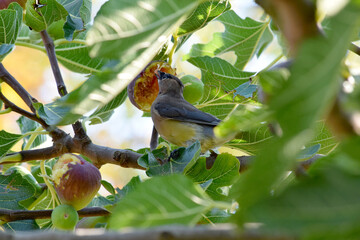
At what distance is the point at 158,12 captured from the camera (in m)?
0.54

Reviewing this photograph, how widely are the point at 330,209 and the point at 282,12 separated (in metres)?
0.15

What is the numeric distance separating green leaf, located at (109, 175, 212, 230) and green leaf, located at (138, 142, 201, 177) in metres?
0.65

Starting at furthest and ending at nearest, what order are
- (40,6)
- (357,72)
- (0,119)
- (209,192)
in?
(0,119) → (40,6) → (209,192) → (357,72)

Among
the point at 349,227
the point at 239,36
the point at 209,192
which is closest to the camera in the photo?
the point at 349,227

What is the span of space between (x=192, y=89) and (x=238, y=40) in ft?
1.40

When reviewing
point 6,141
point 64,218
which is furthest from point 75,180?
point 6,141

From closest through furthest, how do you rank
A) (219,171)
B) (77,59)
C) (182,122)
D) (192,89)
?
(219,171) < (192,89) < (77,59) < (182,122)

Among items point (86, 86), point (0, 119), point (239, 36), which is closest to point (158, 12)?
point (86, 86)

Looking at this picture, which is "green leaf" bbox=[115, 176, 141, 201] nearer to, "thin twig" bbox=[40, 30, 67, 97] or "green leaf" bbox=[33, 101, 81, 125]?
"green leaf" bbox=[33, 101, 81, 125]

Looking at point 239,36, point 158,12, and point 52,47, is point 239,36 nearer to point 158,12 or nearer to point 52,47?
point 52,47

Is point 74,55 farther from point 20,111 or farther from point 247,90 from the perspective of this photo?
point 247,90

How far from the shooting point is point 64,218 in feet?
4.08

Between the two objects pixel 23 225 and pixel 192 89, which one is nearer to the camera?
pixel 23 225

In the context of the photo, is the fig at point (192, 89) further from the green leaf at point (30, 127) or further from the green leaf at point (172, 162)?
the green leaf at point (30, 127)
